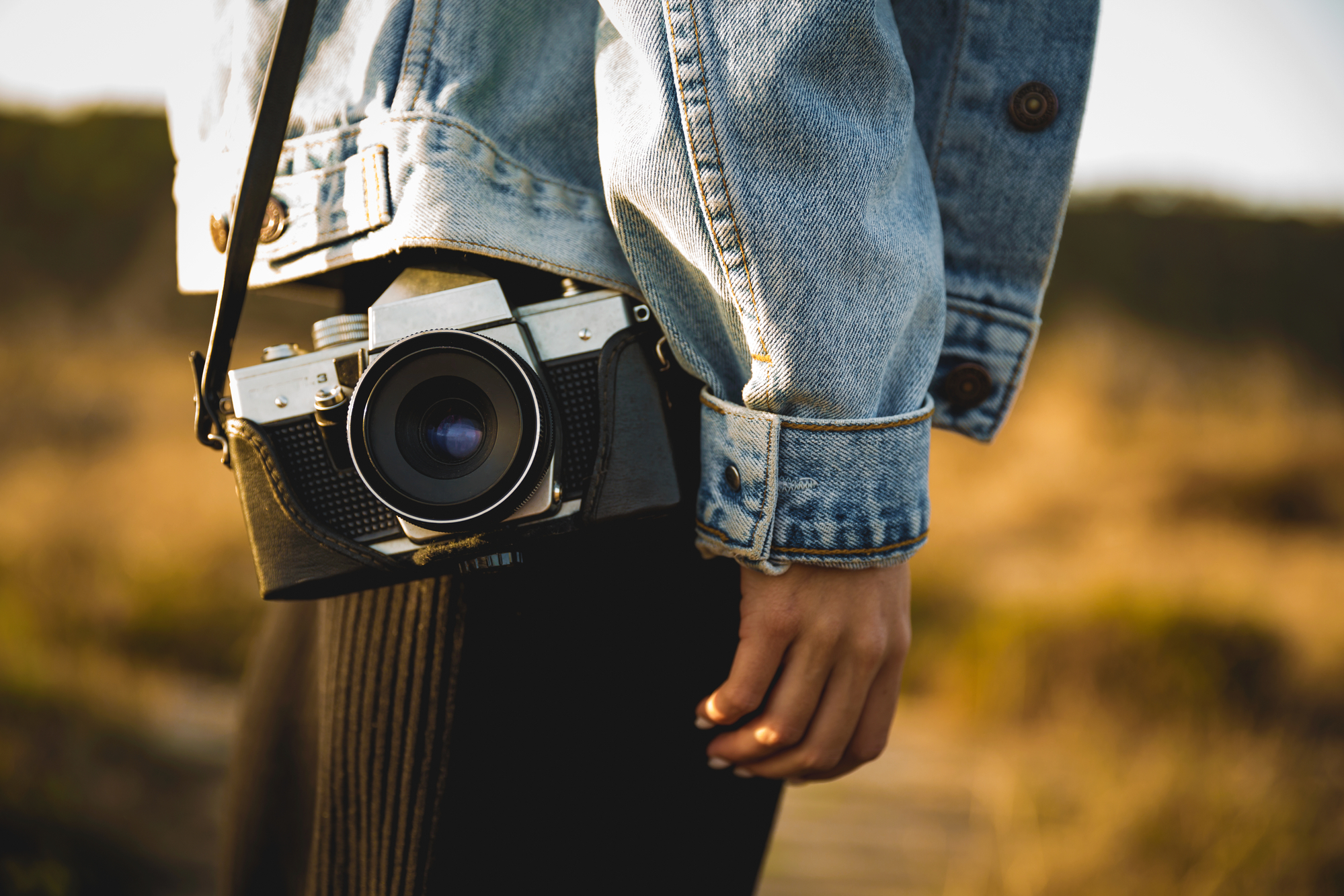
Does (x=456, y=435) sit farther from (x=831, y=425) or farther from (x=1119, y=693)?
(x=1119, y=693)

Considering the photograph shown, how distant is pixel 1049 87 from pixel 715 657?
51 centimetres

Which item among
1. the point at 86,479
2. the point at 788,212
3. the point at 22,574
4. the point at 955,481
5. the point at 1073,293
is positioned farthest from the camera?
the point at 1073,293

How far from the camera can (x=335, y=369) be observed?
0.50 metres

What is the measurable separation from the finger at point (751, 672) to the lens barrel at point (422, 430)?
188 millimetres

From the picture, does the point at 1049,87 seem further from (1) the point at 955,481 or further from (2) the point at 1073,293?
(2) the point at 1073,293

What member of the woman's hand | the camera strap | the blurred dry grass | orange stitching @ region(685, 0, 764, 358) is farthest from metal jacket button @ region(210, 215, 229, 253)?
the blurred dry grass

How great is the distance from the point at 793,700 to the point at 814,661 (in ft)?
0.11

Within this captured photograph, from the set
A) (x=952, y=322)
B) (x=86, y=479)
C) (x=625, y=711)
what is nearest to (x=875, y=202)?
(x=952, y=322)

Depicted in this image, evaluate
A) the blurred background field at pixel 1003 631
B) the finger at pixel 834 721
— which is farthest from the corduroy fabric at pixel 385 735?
the blurred background field at pixel 1003 631

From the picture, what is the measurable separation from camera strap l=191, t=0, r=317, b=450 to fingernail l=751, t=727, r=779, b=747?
47cm

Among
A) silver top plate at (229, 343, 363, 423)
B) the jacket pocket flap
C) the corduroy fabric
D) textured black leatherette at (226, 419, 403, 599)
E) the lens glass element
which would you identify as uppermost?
the jacket pocket flap

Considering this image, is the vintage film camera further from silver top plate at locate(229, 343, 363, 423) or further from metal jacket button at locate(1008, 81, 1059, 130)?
metal jacket button at locate(1008, 81, 1059, 130)

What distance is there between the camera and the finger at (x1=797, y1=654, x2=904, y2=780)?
0.52m

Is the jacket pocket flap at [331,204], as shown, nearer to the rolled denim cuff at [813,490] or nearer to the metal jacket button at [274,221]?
the metal jacket button at [274,221]
